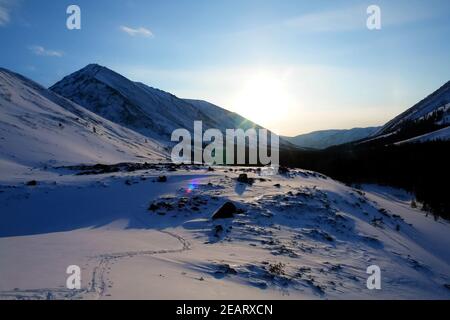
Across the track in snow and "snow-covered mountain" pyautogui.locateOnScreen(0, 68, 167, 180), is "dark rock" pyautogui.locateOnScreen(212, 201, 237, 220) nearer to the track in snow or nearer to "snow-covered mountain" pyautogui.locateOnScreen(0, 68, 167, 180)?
the track in snow

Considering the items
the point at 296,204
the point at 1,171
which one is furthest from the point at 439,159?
the point at 1,171

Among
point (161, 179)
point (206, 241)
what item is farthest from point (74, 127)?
point (206, 241)

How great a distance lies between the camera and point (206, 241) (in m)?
17.9

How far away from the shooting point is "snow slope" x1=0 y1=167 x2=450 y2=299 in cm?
1155

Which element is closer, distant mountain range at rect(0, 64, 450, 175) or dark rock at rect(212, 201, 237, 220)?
dark rock at rect(212, 201, 237, 220)

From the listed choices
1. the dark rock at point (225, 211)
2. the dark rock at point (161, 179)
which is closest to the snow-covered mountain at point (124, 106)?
the dark rock at point (161, 179)

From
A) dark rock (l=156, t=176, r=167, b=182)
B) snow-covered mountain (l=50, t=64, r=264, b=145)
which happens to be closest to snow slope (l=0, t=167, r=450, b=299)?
dark rock (l=156, t=176, r=167, b=182)

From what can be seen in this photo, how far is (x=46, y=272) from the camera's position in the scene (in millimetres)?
11133

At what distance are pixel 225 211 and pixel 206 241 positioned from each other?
3.78 metres

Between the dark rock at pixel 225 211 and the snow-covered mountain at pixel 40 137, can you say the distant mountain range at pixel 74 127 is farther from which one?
the dark rock at pixel 225 211

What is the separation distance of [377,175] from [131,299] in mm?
78088

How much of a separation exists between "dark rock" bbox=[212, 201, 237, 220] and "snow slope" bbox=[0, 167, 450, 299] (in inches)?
19.0
